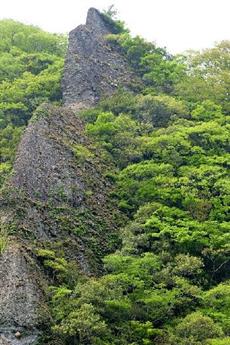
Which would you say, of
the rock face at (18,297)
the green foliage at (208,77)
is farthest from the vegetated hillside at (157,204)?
the rock face at (18,297)

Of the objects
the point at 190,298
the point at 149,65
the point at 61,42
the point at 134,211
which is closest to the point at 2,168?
the point at 134,211

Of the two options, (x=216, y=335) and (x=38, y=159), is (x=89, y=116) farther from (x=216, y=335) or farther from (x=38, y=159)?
(x=216, y=335)

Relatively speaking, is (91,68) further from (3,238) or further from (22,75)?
(3,238)

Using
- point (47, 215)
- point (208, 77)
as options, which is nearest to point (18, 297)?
point (47, 215)

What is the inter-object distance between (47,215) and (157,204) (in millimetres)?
5400

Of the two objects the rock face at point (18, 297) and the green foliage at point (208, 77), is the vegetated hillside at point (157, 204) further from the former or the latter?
the rock face at point (18, 297)

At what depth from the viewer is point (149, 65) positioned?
1955 inches

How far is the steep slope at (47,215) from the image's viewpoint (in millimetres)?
23141

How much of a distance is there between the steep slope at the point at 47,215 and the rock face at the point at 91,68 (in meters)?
5.65

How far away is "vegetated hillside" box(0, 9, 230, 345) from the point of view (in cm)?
2358

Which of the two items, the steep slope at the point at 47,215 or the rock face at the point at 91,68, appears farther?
the rock face at the point at 91,68

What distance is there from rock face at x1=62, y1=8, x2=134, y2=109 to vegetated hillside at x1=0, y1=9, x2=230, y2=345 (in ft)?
3.52

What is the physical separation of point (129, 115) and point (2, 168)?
10167mm

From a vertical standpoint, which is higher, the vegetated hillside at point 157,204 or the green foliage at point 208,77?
the green foliage at point 208,77
